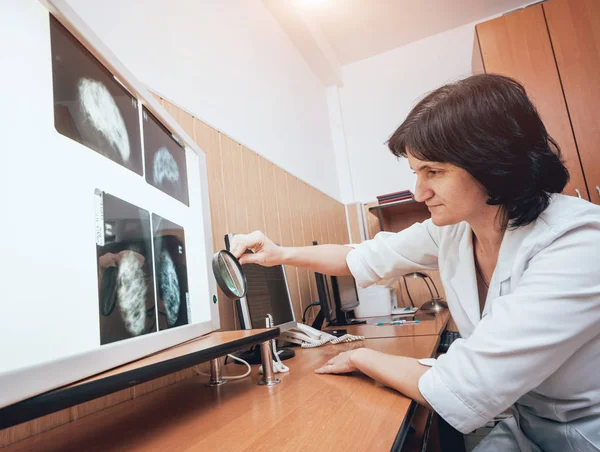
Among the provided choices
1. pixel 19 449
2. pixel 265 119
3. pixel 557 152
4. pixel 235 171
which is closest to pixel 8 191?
pixel 19 449

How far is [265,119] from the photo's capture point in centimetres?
235

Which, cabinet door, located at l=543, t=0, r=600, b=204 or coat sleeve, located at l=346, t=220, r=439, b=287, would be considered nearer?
coat sleeve, located at l=346, t=220, r=439, b=287

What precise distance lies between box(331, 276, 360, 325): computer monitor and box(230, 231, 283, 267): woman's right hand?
3.31 feet

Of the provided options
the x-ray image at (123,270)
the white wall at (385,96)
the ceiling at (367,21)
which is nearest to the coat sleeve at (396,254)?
the x-ray image at (123,270)

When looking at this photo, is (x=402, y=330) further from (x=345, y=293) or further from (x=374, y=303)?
→ (x=374, y=303)

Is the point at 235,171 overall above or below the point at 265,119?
below

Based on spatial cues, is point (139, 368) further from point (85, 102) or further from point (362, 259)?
point (362, 259)

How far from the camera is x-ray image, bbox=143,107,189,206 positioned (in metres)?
0.88

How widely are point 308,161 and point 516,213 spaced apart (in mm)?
2206

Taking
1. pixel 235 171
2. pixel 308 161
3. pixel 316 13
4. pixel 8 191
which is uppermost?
pixel 316 13

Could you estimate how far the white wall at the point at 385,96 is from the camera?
3.57 metres

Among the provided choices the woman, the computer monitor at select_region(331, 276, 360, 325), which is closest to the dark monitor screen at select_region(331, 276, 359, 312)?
the computer monitor at select_region(331, 276, 360, 325)

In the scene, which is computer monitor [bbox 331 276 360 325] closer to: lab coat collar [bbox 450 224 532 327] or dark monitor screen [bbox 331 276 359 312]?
dark monitor screen [bbox 331 276 359 312]

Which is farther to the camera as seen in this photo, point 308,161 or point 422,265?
point 308,161
